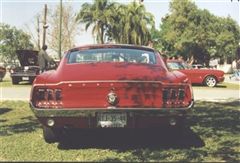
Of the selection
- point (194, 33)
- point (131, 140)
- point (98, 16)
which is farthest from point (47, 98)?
point (194, 33)

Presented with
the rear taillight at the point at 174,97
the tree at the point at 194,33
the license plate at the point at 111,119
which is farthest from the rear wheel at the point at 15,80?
the tree at the point at 194,33

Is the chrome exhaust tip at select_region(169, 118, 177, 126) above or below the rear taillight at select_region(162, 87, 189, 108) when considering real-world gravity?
below

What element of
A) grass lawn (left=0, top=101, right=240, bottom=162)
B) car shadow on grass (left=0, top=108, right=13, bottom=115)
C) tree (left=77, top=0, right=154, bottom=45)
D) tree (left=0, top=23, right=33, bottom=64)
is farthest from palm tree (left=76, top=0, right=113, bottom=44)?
grass lawn (left=0, top=101, right=240, bottom=162)

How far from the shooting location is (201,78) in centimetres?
2344

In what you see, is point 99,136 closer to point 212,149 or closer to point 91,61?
point 91,61

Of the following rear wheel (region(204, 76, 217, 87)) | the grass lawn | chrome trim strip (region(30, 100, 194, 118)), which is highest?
chrome trim strip (region(30, 100, 194, 118))

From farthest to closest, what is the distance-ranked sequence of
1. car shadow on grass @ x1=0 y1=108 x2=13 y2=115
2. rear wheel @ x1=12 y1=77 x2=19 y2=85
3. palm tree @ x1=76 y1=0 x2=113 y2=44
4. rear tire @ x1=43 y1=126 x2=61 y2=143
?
1. palm tree @ x1=76 y1=0 x2=113 y2=44
2. rear wheel @ x1=12 y1=77 x2=19 y2=85
3. car shadow on grass @ x1=0 y1=108 x2=13 y2=115
4. rear tire @ x1=43 y1=126 x2=61 y2=143

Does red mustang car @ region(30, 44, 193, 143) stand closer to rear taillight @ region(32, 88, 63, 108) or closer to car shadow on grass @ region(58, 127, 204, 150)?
rear taillight @ region(32, 88, 63, 108)

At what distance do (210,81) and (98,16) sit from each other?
34.6 m

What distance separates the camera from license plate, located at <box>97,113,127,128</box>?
647 centimetres

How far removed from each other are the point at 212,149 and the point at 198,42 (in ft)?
195

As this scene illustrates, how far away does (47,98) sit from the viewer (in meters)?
6.61

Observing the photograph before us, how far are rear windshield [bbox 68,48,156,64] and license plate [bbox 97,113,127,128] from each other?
1255 mm

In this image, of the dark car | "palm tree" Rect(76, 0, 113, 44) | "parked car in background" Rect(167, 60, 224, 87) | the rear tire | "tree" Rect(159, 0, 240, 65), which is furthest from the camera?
"tree" Rect(159, 0, 240, 65)
